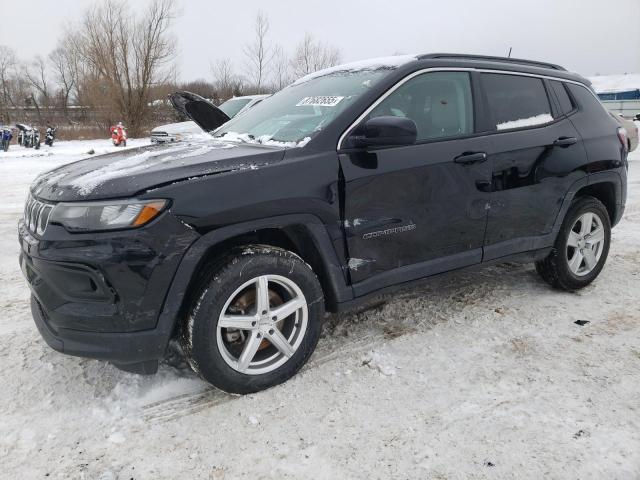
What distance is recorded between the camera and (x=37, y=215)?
7.41 feet

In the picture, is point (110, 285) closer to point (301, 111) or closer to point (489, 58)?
point (301, 111)

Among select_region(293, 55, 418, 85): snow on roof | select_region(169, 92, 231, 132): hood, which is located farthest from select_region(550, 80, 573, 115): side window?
select_region(169, 92, 231, 132): hood

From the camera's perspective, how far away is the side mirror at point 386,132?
8.05 ft

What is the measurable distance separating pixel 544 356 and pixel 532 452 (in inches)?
35.4

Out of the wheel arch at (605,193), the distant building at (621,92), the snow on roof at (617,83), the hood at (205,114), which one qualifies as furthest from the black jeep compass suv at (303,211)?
the snow on roof at (617,83)

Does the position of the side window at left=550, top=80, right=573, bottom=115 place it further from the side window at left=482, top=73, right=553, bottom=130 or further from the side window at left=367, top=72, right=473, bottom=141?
the side window at left=367, top=72, right=473, bottom=141

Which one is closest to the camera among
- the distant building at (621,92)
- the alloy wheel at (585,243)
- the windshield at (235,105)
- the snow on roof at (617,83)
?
the alloy wheel at (585,243)

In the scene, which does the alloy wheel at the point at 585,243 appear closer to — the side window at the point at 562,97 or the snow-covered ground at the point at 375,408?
the snow-covered ground at the point at 375,408

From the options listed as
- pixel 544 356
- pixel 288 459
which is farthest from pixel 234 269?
pixel 544 356

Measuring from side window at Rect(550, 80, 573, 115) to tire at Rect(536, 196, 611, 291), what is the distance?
0.69 m

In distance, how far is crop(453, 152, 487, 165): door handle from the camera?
2875 mm

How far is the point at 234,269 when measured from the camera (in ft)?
7.39

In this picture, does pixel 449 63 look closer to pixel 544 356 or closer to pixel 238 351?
pixel 544 356

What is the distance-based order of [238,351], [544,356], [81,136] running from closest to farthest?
[238,351], [544,356], [81,136]
